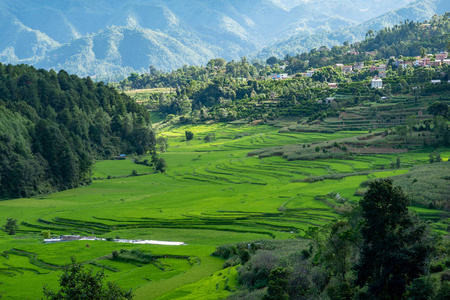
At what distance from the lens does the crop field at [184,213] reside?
3581 centimetres

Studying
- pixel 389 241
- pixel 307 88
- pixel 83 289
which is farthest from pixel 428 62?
pixel 83 289

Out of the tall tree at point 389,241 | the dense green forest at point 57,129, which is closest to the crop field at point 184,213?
the dense green forest at point 57,129

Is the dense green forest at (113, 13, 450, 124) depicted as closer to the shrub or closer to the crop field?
the crop field

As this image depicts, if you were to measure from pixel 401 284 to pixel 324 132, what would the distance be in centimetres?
7361

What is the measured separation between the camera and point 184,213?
53.0 metres

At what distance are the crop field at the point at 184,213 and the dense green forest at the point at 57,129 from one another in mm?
3830

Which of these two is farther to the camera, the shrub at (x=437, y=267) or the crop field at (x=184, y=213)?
the crop field at (x=184, y=213)

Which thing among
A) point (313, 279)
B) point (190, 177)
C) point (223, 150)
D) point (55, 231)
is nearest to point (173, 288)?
point (313, 279)

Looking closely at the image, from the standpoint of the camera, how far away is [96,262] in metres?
38.9

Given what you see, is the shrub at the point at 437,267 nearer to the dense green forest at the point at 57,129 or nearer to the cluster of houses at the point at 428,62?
the dense green forest at the point at 57,129

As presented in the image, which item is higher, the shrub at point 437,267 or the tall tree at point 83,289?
the tall tree at point 83,289

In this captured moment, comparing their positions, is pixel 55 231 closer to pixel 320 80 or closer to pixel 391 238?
pixel 391 238

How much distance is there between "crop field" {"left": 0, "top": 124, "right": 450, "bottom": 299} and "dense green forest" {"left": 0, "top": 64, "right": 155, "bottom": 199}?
3.83 meters

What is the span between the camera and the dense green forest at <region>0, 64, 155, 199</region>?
244 ft
